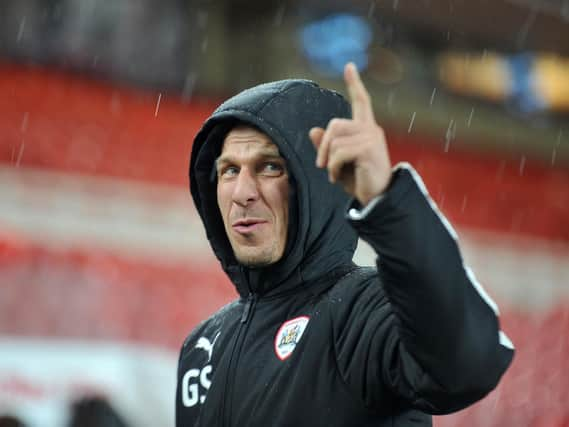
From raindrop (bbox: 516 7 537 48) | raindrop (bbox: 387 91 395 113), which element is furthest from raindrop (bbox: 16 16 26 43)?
raindrop (bbox: 516 7 537 48)

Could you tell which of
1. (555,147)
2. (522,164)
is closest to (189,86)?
(522,164)

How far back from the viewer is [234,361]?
224 cm

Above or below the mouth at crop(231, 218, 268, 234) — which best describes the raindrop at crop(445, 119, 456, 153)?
above

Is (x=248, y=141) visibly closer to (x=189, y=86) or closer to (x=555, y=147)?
(x=189, y=86)

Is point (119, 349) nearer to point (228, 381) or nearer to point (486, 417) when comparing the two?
point (486, 417)

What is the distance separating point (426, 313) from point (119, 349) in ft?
16.4

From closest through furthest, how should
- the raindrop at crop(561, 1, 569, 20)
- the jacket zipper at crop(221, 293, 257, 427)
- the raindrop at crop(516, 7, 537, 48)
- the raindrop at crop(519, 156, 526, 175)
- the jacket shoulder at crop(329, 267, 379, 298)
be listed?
the jacket shoulder at crop(329, 267, 379, 298)
the jacket zipper at crop(221, 293, 257, 427)
the raindrop at crop(561, 1, 569, 20)
the raindrop at crop(516, 7, 537, 48)
the raindrop at crop(519, 156, 526, 175)

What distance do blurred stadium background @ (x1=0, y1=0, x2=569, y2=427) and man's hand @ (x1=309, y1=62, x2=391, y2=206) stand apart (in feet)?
12.7

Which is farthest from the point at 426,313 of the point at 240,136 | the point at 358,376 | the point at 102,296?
the point at 102,296

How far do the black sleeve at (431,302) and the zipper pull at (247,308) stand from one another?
2.18ft

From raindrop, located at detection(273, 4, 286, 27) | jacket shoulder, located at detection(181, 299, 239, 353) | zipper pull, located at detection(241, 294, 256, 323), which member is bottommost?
jacket shoulder, located at detection(181, 299, 239, 353)

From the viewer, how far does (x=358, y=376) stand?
1.89m

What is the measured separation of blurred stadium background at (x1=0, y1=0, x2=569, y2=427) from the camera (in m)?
6.00

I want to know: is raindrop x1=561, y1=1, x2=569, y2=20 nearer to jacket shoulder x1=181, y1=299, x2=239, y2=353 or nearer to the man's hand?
jacket shoulder x1=181, y1=299, x2=239, y2=353
